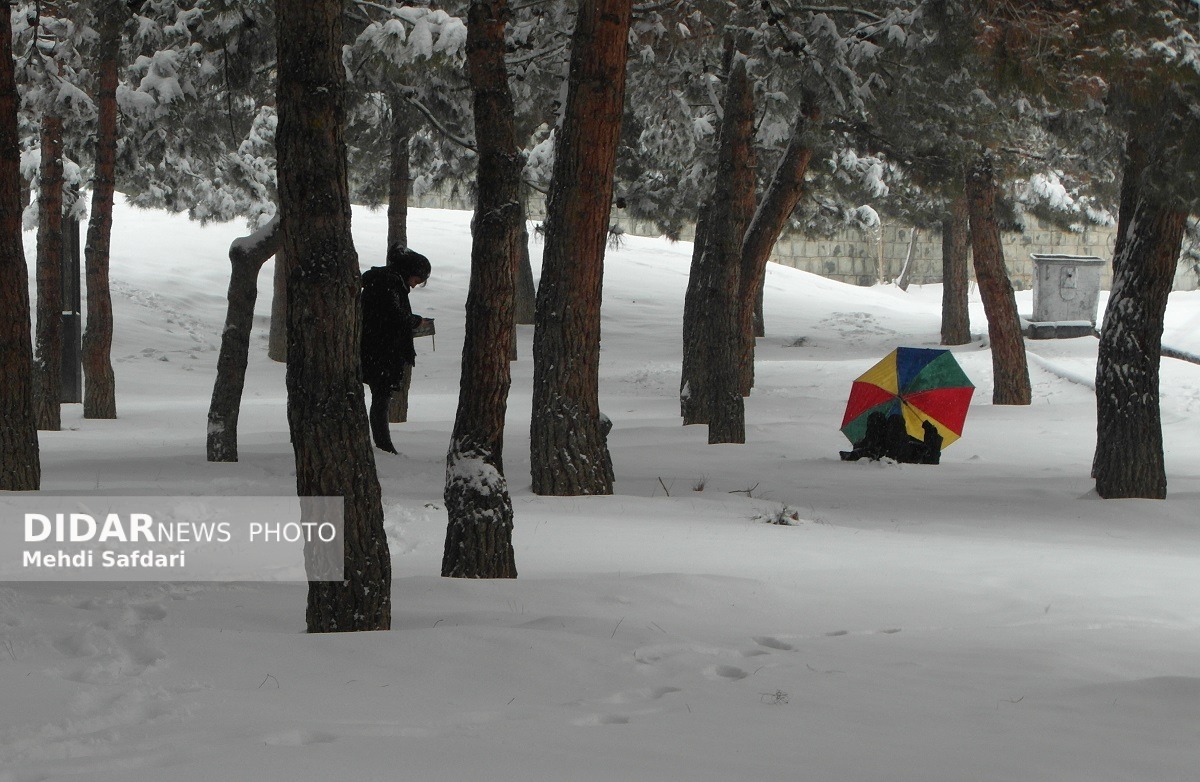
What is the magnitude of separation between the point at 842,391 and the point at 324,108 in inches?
655

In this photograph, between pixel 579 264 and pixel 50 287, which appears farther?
pixel 50 287

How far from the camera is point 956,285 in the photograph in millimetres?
25766

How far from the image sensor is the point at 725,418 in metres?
12.9

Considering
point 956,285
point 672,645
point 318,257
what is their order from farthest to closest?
1. point 956,285
2. point 672,645
3. point 318,257

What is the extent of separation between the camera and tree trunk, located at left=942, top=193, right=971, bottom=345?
84.0 ft

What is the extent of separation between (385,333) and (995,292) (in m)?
10.8

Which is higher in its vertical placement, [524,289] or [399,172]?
[399,172]

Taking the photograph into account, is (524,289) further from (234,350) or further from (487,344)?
(487,344)

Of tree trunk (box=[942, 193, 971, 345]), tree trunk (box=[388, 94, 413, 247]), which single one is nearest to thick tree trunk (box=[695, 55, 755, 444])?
tree trunk (box=[388, 94, 413, 247])

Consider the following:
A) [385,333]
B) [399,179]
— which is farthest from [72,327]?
[385,333]

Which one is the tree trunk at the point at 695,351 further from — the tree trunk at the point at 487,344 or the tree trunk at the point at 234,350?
the tree trunk at the point at 487,344

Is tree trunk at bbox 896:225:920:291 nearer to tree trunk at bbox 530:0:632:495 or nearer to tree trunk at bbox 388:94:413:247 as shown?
tree trunk at bbox 388:94:413:247

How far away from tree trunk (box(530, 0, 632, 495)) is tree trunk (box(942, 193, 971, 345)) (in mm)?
17894

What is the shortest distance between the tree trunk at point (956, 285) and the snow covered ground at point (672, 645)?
14699 millimetres
